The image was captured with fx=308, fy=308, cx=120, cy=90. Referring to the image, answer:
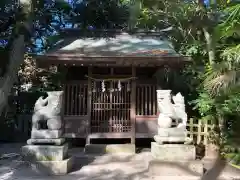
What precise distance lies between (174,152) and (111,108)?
11.2ft

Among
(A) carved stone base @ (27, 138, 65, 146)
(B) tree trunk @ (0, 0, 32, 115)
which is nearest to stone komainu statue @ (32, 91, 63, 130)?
(A) carved stone base @ (27, 138, 65, 146)

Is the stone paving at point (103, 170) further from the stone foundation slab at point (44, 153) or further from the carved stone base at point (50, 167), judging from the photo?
the stone foundation slab at point (44, 153)

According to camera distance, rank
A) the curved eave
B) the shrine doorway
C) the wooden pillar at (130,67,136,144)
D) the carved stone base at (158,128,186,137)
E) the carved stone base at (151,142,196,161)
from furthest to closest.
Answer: the shrine doorway → the wooden pillar at (130,67,136,144) → the curved eave → the carved stone base at (158,128,186,137) → the carved stone base at (151,142,196,161)

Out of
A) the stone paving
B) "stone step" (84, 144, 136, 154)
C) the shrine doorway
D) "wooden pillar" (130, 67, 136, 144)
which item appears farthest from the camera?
the shrine doorway

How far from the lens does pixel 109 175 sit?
7020 millimetres

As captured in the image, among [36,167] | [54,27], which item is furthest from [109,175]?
[54,27]

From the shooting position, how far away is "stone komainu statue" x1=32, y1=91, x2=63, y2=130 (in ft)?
23.4

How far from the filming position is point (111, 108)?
9.83m

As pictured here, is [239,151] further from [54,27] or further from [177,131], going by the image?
[54,27]

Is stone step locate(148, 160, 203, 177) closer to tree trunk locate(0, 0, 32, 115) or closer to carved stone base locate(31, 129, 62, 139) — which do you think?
carved stone base locate(31, 129, 62, 139)

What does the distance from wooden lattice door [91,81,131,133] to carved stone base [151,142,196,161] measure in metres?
2.97

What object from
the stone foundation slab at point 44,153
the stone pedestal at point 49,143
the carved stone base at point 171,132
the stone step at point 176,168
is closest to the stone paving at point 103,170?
the stone step at point 176,168

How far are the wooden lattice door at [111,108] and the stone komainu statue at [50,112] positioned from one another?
2.56 meters

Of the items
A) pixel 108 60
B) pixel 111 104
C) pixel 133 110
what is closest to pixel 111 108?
pixel 111 104
